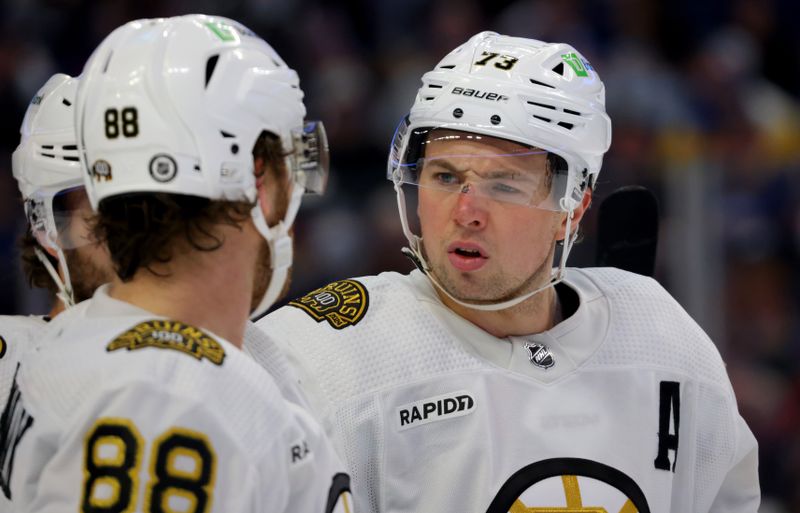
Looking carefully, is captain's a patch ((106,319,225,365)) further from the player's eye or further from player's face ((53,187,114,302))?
the player's eye

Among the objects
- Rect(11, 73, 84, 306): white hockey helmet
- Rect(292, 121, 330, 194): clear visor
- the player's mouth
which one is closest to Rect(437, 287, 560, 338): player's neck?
the player's mouth

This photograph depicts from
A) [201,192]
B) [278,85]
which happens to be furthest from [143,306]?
[278,85]

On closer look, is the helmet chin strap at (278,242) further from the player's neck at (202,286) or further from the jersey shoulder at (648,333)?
the jersey shoulder at (648,333)

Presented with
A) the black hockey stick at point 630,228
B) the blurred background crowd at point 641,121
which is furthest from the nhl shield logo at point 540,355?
the blurred background crowd at point 641,121

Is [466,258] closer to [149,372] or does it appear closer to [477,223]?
[477,223]

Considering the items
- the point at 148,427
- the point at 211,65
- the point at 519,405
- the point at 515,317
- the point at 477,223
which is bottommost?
the point at 519,405

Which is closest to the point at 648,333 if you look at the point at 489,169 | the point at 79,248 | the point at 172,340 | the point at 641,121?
the point at 489,169

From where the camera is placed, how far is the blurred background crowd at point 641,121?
4359mm

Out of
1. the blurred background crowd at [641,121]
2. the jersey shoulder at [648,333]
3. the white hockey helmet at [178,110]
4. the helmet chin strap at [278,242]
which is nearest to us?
the white hockey helmet at [178,110]

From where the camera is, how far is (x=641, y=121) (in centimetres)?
554

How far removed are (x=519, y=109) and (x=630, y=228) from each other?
0.67 meters

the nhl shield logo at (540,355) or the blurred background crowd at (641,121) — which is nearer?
the nhl shield logo at (540,355)

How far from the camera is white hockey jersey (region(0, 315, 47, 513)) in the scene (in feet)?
7.51

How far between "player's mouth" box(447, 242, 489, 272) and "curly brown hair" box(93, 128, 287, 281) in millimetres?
841
